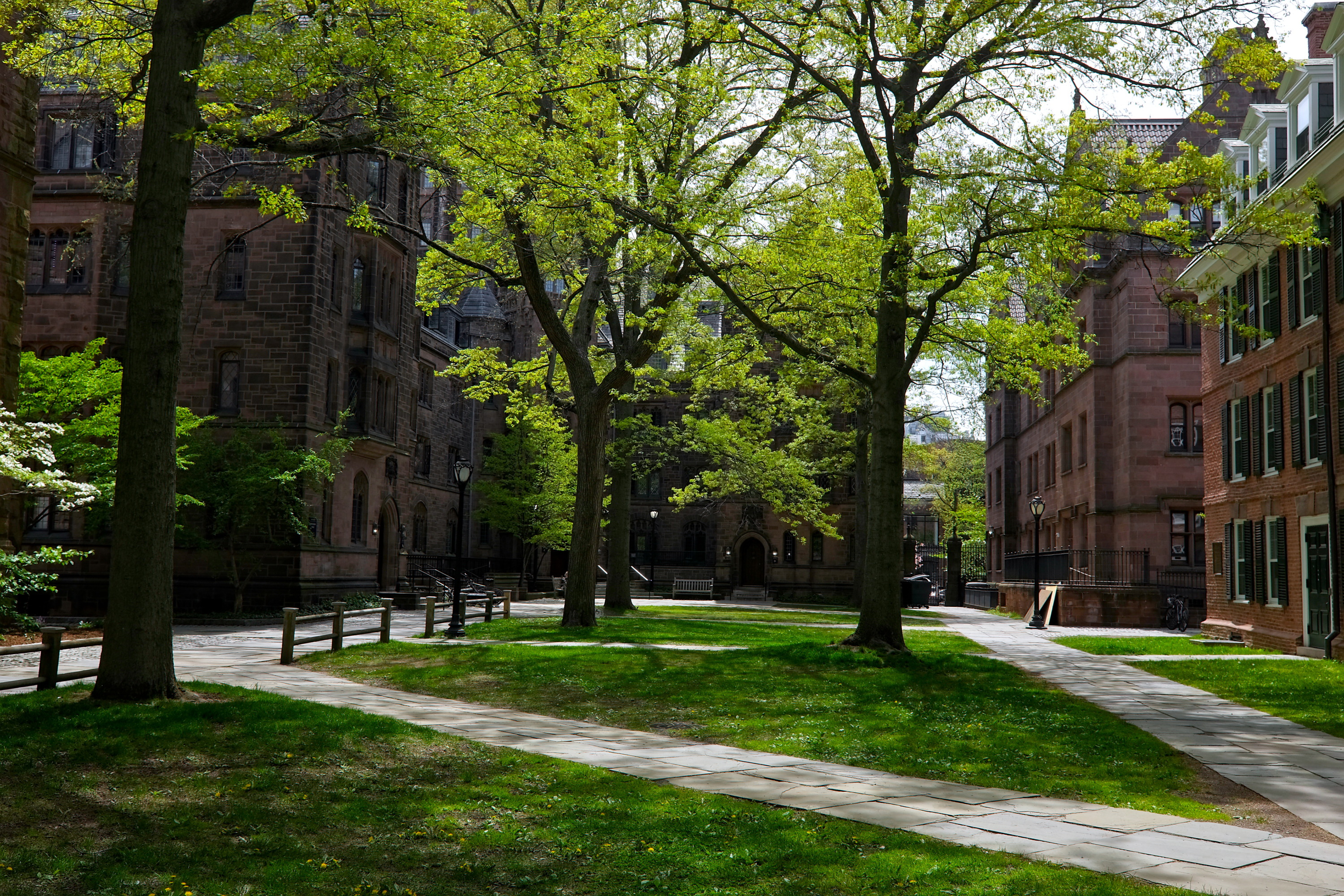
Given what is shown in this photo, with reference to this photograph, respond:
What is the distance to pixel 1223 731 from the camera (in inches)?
451

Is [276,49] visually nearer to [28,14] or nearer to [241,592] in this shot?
[28,14]

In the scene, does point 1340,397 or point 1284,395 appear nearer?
point 1340,397

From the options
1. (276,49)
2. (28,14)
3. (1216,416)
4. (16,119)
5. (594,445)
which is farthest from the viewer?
(1216,416)

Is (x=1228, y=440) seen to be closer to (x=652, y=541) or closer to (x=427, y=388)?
(x=652, y=541)

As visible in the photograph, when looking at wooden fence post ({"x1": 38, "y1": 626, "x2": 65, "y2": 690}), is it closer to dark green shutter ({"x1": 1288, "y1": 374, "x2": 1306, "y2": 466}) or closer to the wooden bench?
dark green shutter ({"x1": 1288, "y1": 374, "x2": 1306, "y2": 466})

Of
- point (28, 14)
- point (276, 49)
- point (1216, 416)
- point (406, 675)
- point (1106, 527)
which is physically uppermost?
point (28, 14)

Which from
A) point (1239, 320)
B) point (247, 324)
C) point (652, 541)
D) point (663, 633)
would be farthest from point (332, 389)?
point (652, 541)

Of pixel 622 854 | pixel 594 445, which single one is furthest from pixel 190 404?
pixel 622 854

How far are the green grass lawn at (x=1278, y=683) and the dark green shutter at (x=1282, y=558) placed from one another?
9.71 ft

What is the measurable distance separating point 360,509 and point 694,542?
31.1m

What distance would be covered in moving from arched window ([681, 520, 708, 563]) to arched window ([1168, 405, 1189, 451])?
107ft

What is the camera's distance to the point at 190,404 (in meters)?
30.0

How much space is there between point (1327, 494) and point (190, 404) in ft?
89.5

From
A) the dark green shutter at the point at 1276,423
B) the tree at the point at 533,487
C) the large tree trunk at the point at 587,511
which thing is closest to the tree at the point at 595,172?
the large tree trunk at the point at 587,511
